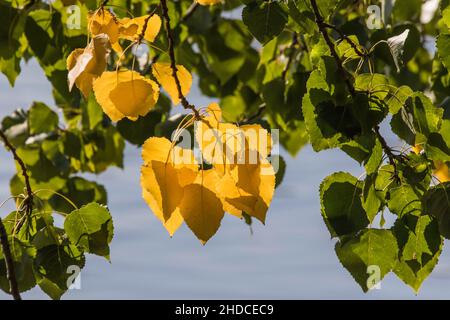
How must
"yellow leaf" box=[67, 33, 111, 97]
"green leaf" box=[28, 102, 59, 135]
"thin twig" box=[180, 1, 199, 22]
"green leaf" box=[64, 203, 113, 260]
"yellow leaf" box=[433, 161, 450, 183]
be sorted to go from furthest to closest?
1. "green leaf" box=[28, 102, 59, 135]
2. "thin twig" box=[180, 1, 199, 22]
3. "yellow leaf" box=[433, 161, 450, 183]
4. "green leaf" box=[64, 203, 113, 260]
5. "yellow leaf" box=[67, 33, 111, 97]

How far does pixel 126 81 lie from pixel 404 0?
0.92 m

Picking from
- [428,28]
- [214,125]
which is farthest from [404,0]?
[214,125]

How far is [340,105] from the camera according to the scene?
0.90 m

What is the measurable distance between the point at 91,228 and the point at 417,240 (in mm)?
381

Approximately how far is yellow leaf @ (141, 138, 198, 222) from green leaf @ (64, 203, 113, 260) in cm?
23

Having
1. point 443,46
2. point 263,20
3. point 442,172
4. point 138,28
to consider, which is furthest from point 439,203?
point 442,172

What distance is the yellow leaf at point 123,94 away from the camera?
892mm

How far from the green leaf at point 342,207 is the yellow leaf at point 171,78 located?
0.19 m

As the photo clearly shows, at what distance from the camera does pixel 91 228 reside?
3.52 ft

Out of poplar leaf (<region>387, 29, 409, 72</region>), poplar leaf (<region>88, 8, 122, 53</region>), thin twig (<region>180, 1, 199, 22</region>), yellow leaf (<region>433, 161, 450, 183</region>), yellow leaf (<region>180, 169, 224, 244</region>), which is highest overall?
poplar leaf (<region>88, 8, 122, 53</region>)

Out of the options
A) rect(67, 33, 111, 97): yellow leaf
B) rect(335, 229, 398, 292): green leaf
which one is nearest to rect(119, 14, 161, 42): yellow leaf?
rect(67, 33, 111, 97): yellow leaf

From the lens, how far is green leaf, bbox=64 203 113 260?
1071mm

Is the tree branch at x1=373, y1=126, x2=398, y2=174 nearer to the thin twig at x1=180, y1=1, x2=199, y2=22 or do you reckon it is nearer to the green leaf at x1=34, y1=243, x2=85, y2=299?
the green leaf at x1=34, y1=243, x2=85, y2=299
